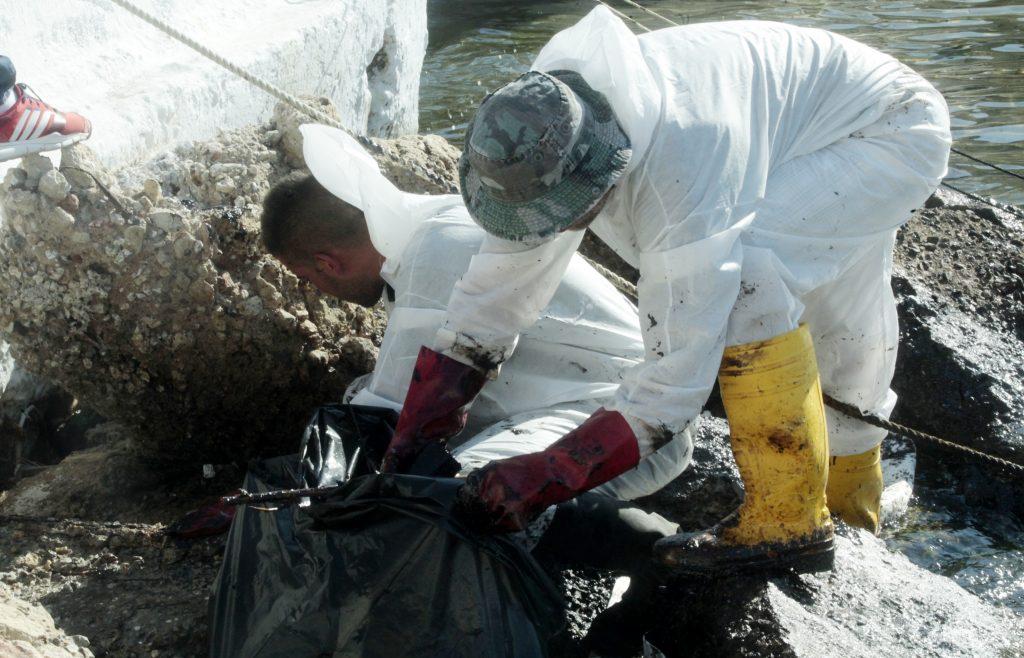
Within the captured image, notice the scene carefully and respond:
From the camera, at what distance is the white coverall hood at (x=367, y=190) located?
294 centimetres

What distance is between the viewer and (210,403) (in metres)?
3.48

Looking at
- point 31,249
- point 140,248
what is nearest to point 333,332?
point 140,248

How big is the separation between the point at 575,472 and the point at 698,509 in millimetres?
1323

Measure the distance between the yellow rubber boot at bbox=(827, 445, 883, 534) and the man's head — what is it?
1467 millimetres

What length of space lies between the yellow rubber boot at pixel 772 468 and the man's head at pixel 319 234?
1.19 m

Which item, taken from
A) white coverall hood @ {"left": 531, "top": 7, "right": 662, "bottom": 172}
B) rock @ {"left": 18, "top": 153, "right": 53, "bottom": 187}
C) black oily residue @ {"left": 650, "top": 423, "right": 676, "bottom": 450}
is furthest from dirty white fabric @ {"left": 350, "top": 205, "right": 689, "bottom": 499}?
rock @ {"left": 18, "top": 153, "right": 53, "bottom": 187}

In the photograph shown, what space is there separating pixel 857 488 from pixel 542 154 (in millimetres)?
1700

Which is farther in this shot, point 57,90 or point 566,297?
point 57,90

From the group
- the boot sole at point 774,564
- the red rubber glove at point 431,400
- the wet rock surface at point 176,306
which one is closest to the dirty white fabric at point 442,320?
the red rubber glove at point 431,400

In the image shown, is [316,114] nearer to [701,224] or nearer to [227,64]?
[227,64]

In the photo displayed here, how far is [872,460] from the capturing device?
3178 mm

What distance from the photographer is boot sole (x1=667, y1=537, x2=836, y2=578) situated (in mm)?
2422

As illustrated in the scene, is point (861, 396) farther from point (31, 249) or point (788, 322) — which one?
point (31, 249)

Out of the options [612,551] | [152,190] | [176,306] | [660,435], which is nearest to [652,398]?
[660,435]
